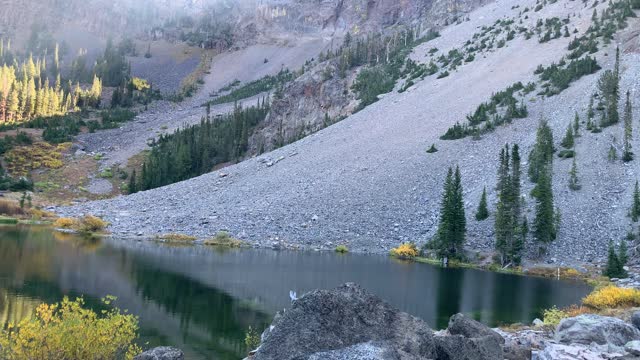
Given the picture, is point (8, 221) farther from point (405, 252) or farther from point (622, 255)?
point (622, 255)

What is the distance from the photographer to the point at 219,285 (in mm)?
34812

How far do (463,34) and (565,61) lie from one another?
3786 cm

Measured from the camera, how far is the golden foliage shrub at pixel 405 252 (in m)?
55.6

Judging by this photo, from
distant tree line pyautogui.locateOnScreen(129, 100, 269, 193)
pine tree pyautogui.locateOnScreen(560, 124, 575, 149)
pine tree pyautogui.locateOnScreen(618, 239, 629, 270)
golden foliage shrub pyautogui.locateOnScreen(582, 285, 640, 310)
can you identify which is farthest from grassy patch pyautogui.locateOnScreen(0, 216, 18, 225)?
pine tree pyautogui.locateOnScreen(560, 124, 575, 149)

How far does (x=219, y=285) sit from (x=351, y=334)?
26.2 meters

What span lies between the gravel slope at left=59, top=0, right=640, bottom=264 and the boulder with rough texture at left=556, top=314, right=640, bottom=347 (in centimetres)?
3525

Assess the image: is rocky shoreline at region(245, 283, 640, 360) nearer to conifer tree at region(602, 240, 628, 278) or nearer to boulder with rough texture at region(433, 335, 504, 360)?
boulder with rough texture at region(433, 335, 504, 360)

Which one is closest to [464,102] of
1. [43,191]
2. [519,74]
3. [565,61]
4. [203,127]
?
[519,74]

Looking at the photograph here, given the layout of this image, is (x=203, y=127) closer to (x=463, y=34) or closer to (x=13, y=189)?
(x=13, y=189)

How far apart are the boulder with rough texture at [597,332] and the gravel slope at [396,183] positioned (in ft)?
116

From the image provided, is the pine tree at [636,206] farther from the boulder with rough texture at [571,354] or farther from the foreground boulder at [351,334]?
the foreground boulder at [351,334]

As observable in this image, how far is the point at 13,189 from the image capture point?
92625 millimetres

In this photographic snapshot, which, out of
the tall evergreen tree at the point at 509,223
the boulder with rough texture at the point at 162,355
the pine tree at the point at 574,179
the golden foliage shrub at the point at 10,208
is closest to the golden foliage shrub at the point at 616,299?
the boulder with rough texture at the point at 162,355

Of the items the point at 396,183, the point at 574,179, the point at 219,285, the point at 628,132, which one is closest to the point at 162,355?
the point at 219,285
